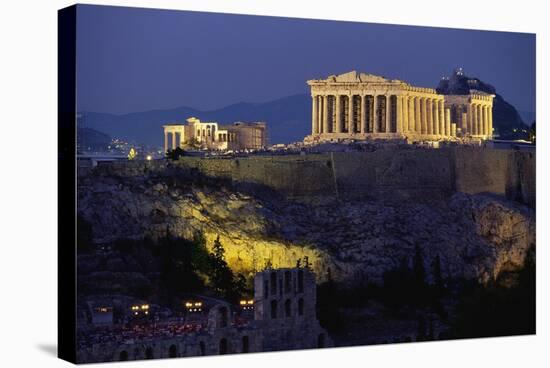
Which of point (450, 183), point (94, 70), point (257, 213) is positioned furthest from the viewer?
point (450, 183)

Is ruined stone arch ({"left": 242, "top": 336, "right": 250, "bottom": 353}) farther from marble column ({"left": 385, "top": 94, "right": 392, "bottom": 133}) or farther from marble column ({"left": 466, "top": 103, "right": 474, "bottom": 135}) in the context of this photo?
marble column ({"left": 466, "top": 103, "right": 474, "bottom": 135})

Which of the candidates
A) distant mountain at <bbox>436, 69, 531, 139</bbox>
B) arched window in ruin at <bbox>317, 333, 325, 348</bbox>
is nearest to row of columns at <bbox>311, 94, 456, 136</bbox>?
distant mountain at <bbox>436, 69, 531, 139</bbox>

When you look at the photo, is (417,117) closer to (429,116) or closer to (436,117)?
(429,116)

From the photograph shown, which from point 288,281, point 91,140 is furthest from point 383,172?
point 91,140

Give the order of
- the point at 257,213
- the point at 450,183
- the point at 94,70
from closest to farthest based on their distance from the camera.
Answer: the point at 94,70
the point at 257,213
the point at 450,183

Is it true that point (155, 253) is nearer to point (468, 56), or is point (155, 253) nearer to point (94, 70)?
point (94, 70)

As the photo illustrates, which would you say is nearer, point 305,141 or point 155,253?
point 155,253

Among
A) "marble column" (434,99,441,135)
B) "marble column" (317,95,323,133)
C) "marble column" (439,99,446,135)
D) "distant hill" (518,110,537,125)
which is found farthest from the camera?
"distant hill" (518,110,537,125)

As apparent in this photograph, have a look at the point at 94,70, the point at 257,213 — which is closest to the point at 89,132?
the point at 94,70
